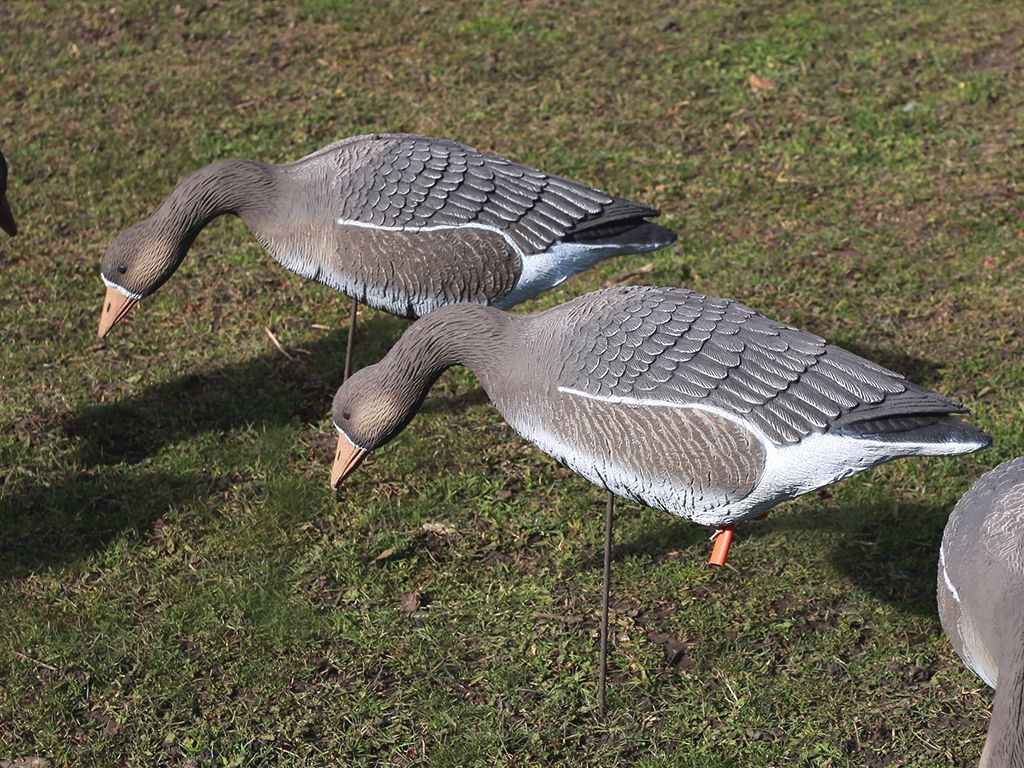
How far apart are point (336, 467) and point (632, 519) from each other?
56.9 inches

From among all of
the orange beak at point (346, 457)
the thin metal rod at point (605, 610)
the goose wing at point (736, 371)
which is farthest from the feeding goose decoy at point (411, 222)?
the thin metal rod at point (605, 610)

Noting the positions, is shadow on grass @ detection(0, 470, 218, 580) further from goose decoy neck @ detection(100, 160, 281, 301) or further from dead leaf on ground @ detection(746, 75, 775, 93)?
dead leaf on ground @ detection(746, 75, 775, 93)

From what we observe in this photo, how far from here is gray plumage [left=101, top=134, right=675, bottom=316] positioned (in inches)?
206

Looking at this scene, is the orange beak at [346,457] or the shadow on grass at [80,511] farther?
the shadow on grass at [80,511]

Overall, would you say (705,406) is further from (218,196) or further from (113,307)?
(113,307)

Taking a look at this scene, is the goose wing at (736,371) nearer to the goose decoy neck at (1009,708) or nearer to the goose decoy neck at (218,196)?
the goose decoy neck at (1009,708)

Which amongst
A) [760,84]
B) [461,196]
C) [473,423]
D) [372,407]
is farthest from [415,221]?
[760,84]

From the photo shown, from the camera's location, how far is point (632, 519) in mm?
5543

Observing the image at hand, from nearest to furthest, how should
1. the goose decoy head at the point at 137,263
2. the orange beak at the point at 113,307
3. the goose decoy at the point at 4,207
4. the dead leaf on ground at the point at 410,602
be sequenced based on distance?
the dead leaf on ground at the point at 410,602 < the goose decoy head at the point at 137,263 < the orange beak at the point at 113,307 < the goose decoy at the point at 4,207

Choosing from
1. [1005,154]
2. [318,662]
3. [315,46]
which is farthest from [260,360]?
[1005,154]

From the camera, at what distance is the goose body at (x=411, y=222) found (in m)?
5.23

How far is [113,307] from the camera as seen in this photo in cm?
577

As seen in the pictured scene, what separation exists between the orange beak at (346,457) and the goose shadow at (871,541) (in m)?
1.16

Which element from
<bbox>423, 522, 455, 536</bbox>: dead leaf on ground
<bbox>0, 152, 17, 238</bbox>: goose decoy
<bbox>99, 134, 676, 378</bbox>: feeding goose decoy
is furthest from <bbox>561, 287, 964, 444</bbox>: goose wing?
<bbox>0, 152, 17, 238</bbox>: goose decoy
